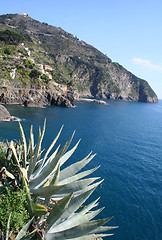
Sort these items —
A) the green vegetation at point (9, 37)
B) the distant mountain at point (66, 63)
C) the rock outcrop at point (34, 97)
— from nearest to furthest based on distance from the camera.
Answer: the rock outcrop at point (34, 97), the green vegetation at point (9, 37), the distant mountain at point (66, 63)

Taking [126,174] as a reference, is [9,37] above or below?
above

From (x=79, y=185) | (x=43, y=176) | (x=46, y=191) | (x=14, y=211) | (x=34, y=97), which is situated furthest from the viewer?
(x=34, y=97)

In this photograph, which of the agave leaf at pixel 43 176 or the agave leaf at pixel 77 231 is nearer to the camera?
the agave leaf at pixel 77 231

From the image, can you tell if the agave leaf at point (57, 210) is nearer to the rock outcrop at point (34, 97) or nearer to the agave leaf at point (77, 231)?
the agave leaf at point (77, 231)

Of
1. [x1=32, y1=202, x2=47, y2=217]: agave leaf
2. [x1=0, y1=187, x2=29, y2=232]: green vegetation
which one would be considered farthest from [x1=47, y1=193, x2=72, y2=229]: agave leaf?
[x1=0, y1=187, x2=29, y2=232]: green vegetation

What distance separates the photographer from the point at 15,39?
89.4 metres

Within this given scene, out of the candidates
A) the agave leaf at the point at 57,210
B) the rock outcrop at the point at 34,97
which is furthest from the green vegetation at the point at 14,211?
the rock outcrop at the point at 34,97

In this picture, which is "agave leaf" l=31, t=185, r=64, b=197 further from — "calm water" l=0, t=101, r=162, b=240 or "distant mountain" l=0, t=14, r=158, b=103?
"distant mountain" l=0, t=14, r=158, b=103

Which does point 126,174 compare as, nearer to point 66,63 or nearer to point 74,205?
point 74,205

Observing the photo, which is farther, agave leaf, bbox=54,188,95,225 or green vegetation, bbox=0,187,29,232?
agave leaf, bbox=54,188,95,225

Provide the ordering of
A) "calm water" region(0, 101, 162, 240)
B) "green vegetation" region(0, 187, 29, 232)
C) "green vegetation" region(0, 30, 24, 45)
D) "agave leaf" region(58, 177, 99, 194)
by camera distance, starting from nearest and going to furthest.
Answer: "green vegetation" region(0, 187, 29, 232), "agave leaf" region(58, 177, 99, 194), "calm water" region(0, 101, 162, 240), "green vegetation" region(0, 30, 24, 45)

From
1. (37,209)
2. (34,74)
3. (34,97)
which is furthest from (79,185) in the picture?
(34,74)

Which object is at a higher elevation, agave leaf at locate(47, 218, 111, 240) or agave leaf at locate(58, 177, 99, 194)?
agave leaf at locate(58, 177, 99, 194)

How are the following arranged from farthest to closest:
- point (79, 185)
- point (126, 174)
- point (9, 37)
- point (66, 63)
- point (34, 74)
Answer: point (66, 63)
point (9, 37)
point (34, 74)
point (126, 174)
point (79, 185)
